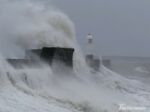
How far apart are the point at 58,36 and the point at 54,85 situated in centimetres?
716

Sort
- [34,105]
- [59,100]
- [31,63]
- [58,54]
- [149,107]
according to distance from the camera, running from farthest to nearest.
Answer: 1. [58,54]
2. [31,63]
3. [149,107]
4. [59,100]
5. [34,105]

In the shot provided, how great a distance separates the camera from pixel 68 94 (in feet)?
41.9

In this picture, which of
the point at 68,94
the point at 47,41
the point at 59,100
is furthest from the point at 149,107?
the point at 47,41

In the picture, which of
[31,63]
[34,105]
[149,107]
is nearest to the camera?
[34,105]

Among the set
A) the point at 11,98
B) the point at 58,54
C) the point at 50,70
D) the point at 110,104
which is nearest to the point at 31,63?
the point at 50,70

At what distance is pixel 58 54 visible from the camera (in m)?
16.2

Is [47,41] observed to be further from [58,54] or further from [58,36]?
[58,54]

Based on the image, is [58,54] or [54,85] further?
[58,54]

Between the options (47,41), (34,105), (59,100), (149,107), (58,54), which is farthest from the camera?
(47,41)

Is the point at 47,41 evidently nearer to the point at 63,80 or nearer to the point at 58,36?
the point at 58,36

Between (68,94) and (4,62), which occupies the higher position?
(4,62)

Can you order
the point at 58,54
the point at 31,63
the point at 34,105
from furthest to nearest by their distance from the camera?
the point at 58,54, the point at 31,63, the point at 34,105

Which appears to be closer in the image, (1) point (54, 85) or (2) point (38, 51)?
(1) point (54, 85)

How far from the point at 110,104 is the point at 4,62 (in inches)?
127
